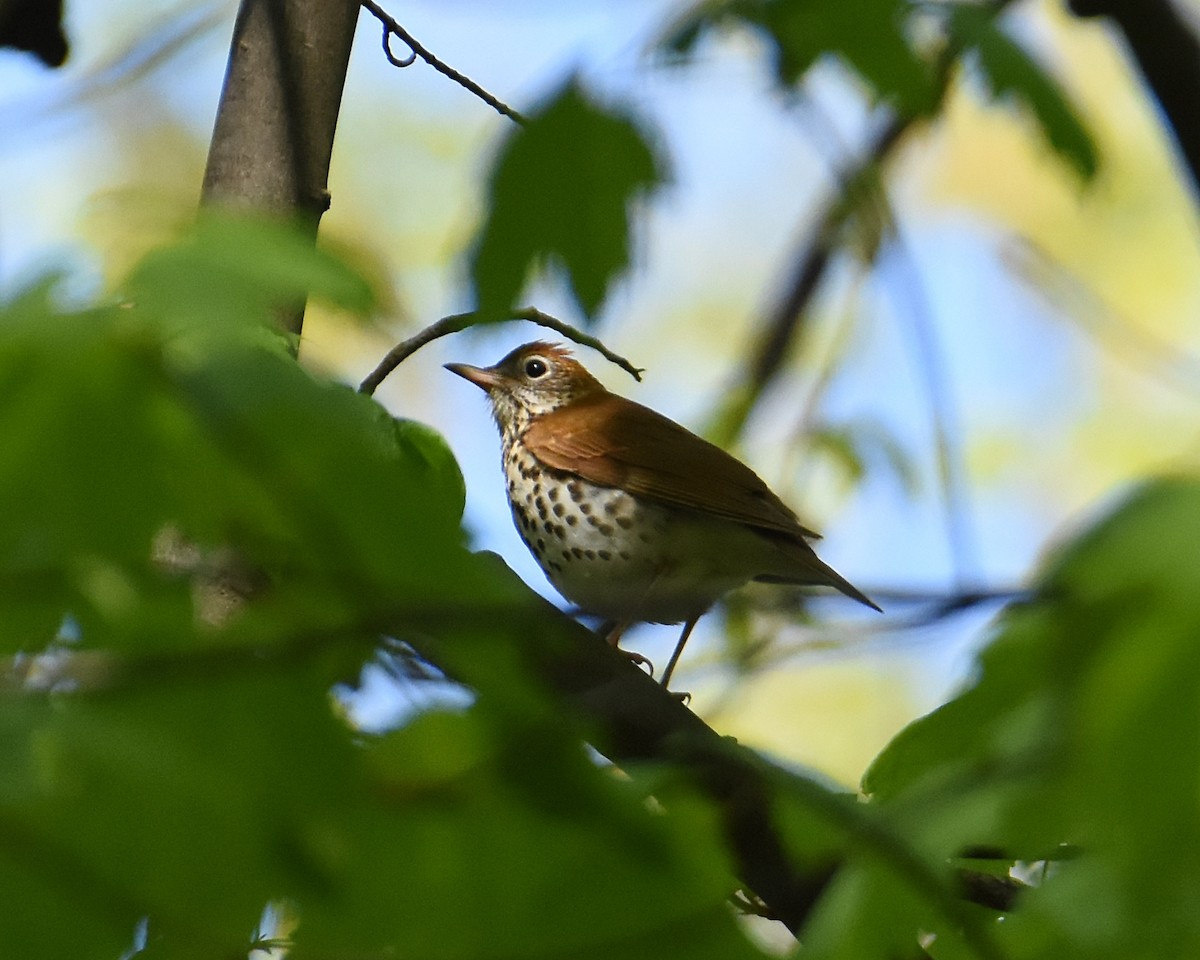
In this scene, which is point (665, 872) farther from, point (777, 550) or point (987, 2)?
point (777, 550)

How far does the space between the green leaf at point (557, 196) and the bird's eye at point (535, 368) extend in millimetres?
4166

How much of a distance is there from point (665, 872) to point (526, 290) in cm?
54

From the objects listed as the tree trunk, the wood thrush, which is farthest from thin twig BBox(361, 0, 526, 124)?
the wood thrush

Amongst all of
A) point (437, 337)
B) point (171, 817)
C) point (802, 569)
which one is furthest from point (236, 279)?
point (802, 569)

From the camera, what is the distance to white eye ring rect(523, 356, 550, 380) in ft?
18.2

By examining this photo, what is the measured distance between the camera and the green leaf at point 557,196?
53.2 inches

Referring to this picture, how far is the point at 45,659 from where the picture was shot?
1.11 metres

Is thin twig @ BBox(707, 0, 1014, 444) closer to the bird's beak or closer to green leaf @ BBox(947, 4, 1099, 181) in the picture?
the bird's beak

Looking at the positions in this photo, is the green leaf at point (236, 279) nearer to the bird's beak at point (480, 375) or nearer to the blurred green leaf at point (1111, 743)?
the blurred green leaf at point (1111, 743)

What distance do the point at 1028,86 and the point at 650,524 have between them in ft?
10.4

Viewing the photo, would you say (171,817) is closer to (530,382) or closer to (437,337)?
(437,337)

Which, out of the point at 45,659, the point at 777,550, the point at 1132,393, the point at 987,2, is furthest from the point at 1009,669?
the point at 1132,393

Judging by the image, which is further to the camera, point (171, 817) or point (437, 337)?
point (437, 337)

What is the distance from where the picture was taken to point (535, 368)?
5574mm
